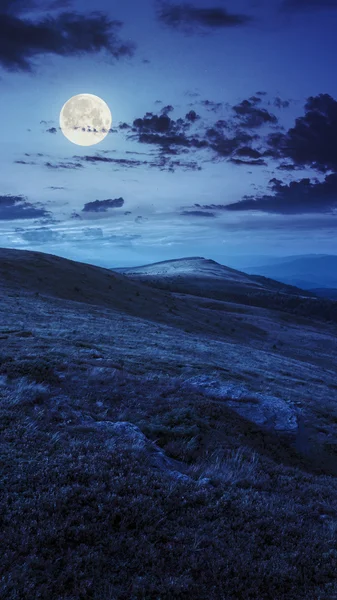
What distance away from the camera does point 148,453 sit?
28.5 feet

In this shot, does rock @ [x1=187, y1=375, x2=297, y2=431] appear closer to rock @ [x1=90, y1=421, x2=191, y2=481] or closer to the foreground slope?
the foreground slope

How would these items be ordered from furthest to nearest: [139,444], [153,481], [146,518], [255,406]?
[255,406]
[139,444]
[153,481]
[146,518]

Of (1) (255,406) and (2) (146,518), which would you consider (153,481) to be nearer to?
(2) (146,518)

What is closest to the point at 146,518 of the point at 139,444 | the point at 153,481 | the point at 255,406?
the point at 153,481

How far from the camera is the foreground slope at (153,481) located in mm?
5320

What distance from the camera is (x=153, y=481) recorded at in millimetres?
7242

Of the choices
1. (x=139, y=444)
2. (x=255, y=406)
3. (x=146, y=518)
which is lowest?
(x=255, y=406)

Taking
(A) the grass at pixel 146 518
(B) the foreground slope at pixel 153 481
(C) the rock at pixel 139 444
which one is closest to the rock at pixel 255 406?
(B) the foreground slope at pixel 153 481


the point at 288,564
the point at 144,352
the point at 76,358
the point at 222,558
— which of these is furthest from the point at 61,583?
the point at 144,352

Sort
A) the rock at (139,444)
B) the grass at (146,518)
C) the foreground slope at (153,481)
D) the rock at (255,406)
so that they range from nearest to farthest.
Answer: the grass at (146,518) < the foreground slope at (153,481) < the rock at (139,444) < the rock at (255,406)

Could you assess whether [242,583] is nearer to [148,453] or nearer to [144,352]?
[148,453]

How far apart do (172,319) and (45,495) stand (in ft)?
121

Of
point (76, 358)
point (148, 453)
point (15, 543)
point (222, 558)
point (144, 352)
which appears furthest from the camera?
point (144, 352)

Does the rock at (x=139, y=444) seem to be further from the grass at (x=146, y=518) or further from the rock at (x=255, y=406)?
the rock at (x=255, y=406)
